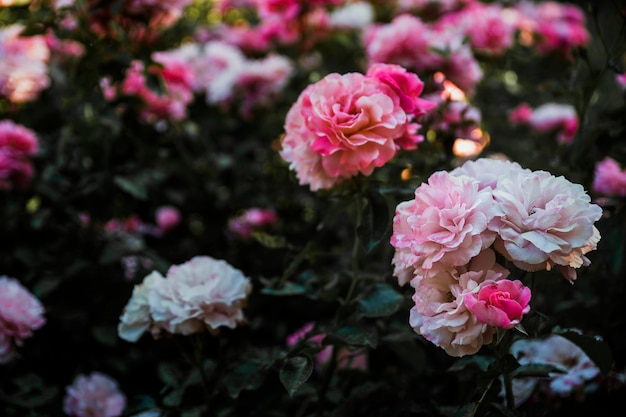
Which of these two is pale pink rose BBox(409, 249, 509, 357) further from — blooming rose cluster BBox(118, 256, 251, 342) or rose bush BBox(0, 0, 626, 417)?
blooming rose cluster BBox(118, 256, 251, 342)

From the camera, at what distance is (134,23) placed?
183 centimetres

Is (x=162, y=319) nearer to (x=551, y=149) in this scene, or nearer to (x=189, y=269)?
(x=189, y=269)

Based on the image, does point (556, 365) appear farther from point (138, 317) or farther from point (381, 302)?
point (138, 317)

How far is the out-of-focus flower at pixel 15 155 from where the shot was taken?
66.8 inches

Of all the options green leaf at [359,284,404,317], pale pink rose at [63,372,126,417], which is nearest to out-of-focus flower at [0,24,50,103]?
pale pink rose at [63,372,126,417]

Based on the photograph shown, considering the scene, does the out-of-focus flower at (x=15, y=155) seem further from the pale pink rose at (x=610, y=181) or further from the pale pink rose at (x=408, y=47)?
the pale pink rose at (x=610, y=181)

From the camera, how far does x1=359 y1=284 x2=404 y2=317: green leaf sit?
3.59 feet

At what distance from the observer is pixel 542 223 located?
0.82 m

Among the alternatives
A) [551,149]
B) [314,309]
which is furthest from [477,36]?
[314,309]

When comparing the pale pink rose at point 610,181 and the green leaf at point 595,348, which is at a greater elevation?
the green leaf at point 595,348

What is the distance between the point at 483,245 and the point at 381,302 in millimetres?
332

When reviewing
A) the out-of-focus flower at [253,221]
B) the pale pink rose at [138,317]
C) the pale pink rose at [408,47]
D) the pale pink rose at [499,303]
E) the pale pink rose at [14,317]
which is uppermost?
the pale pink rose at [499,303]

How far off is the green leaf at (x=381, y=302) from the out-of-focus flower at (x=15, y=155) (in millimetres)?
1094

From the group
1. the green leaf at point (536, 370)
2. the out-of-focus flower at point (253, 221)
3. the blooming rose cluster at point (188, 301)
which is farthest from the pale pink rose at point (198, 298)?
the out-of-focus flower at point (253, 221)
